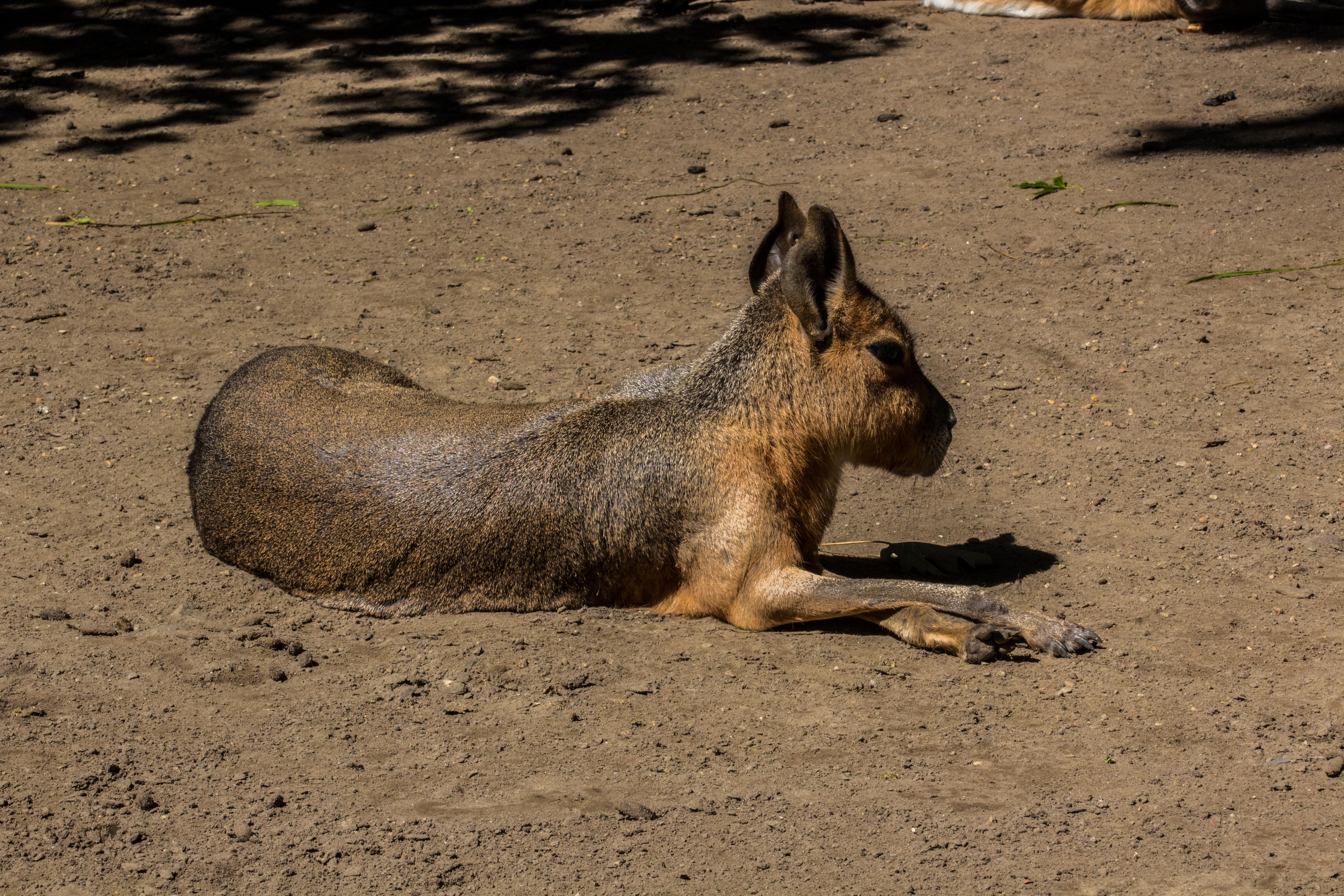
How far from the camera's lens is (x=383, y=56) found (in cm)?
1023

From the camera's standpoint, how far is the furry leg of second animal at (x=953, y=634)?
3.64 meters

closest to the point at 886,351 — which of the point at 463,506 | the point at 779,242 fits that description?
the point at 779,242

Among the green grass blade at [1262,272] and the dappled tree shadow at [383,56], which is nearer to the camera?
the green grass blade at [1262,272]

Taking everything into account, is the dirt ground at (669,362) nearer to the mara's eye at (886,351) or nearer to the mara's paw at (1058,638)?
the mara's paw at (1058,638)

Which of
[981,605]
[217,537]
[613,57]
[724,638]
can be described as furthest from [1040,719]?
[613,57]

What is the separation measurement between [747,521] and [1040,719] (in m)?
1.07

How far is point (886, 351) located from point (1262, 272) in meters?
2.83

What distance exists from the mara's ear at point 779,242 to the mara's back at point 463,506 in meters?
0.61

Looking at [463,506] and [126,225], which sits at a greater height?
[126,225]

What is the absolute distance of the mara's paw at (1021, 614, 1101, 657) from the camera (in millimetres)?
3631

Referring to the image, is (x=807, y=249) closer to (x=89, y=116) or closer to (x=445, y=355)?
(x=445, y=355)

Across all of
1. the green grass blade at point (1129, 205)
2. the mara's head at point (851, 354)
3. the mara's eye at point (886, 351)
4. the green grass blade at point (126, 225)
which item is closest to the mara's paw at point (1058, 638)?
the mara's head at point (851, 354)

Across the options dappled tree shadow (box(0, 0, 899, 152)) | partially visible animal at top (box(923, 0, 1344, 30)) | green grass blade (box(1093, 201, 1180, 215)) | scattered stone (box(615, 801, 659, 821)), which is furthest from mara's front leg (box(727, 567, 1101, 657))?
partially visible animal at top (box(923, 0, 1344, 30))

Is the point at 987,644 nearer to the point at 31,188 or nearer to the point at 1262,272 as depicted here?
the point at 1262,272
